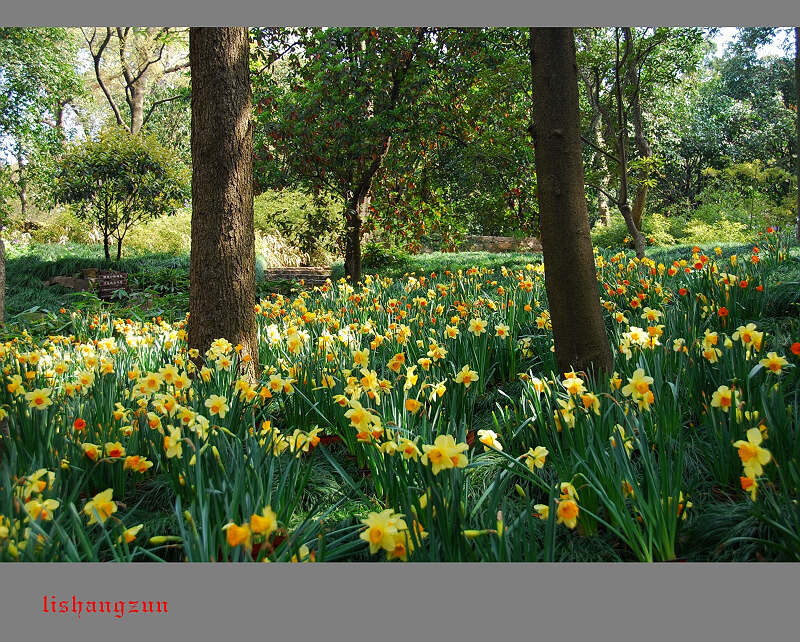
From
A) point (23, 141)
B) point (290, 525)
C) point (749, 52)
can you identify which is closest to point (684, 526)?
point (290, 525)

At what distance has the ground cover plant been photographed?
1.23 meters

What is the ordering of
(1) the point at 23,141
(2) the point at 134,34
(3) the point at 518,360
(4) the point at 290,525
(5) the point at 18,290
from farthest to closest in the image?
(2) the point at 134,34
(1) the point at 23,141
(5) the point at 18,290
(3) the point at 518,360
(4) the point at 290,525

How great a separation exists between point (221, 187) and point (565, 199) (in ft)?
5.60

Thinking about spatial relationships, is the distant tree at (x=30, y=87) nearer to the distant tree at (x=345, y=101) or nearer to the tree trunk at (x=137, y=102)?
the tree trunk at (x=137, y=102)

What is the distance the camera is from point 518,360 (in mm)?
2934

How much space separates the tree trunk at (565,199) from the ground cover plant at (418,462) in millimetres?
160

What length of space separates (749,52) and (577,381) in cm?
1423

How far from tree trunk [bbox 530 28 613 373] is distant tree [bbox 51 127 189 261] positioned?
9.14 m

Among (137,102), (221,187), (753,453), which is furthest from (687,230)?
(137,102)

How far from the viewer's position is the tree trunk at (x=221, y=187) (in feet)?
9.64

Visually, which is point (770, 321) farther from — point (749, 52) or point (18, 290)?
point (749, 52)

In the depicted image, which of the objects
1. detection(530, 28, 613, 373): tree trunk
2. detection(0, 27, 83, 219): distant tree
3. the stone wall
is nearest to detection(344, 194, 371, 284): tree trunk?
detection(530, 28, 613, 373): tree trunk

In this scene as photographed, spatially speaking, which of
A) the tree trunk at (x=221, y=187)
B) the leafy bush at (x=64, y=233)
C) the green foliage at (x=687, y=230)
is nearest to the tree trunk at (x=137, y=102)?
the leafy bush at (x=64, y=233)

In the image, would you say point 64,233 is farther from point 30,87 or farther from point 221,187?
point 221,187
